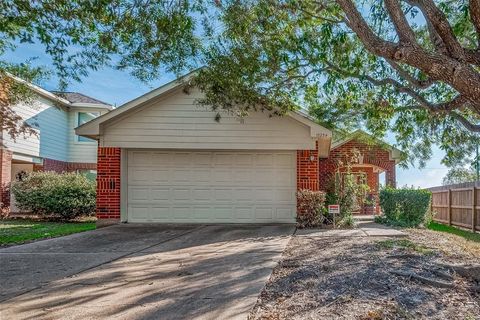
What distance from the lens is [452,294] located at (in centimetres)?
418

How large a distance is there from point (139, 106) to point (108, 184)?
2.50m

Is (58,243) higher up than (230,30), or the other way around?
(230,30)

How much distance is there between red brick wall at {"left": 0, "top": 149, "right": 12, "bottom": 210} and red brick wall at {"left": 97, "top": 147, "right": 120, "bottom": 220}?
23.7 ft

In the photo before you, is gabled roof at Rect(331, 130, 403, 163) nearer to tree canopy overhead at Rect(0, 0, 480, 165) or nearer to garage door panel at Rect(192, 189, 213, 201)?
tree canopy overhead at Rect(0, 0, 480, 165)

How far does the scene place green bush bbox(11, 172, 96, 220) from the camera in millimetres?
14602

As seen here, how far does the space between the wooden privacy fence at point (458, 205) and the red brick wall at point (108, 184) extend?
11513mm

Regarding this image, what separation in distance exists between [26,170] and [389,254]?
19067 mm

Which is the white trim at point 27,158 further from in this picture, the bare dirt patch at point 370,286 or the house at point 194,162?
the bare dirt patch at point 370,286

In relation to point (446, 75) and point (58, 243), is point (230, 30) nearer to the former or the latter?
point (446, 75)

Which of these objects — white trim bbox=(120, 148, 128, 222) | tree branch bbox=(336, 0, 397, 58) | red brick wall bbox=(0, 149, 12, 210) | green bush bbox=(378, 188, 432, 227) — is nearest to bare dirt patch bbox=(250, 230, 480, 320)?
tree branch bbox=(336, 0, 397, 58)

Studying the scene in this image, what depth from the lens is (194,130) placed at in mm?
11219

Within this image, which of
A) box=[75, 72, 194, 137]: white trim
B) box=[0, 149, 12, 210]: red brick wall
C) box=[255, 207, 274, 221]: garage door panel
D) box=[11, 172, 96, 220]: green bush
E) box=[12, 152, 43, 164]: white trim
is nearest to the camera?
box=[75, 72, 194, 137]: white trim

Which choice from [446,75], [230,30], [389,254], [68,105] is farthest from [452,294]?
[68,105]

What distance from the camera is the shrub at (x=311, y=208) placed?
418 inches
